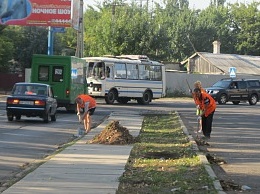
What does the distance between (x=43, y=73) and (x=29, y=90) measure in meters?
7.35

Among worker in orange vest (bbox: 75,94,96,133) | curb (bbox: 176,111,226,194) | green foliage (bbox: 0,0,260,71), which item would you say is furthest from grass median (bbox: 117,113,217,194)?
green foliage (bbox: 0,0,260,71)

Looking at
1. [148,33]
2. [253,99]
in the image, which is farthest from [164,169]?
[148,33]

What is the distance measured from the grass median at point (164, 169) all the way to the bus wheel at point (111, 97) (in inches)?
860

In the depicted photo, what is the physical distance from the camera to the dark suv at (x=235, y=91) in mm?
46844

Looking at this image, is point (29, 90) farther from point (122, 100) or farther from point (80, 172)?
point (122, 100)

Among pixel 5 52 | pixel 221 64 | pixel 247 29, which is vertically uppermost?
pixel 247 29

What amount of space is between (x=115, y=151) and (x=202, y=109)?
5.02 m

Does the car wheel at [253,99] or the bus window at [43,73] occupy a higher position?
the bus window at [43,73]

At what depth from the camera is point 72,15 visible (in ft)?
157

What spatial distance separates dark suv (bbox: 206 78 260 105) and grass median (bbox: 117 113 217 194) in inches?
1076

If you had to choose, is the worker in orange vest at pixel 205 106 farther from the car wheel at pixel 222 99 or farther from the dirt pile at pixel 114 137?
the car wheel at pixel 222 99

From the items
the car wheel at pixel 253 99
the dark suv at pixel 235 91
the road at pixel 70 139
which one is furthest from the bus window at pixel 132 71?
the road at pixel 70 139

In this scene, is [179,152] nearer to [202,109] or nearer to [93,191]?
[202,109]

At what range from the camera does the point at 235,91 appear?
4756 cm
